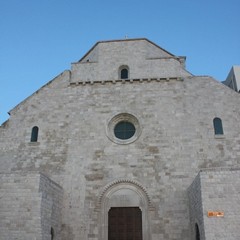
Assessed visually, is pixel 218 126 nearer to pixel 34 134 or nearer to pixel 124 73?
pixel 124 73

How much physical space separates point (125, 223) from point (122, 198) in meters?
1.05

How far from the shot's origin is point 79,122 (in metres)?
15.8

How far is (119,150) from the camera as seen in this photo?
1500 cm

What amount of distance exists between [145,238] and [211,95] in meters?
7.30

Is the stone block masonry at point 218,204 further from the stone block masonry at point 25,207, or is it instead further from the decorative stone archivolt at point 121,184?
the stone block masonry at point 25,207

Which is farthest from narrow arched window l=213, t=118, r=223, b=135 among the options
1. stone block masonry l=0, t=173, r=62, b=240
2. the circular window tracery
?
stone block masonry l=0, t=173, r=62, b=240

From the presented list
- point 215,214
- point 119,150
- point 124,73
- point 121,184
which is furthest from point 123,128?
point 215,214

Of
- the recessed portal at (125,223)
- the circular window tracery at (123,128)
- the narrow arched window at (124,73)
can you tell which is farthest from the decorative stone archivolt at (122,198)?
the narrow arched window at (124,73)

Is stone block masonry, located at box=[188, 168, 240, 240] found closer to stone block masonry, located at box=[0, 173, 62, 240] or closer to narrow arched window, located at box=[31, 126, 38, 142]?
stone block masonry, located at box=[0, 173, 62, 240]

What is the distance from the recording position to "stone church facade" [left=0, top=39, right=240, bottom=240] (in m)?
12.5

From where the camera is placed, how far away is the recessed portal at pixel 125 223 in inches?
542

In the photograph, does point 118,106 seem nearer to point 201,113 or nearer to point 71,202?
point 201,113

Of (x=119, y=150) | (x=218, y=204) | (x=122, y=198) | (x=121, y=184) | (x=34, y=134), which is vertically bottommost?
(x=218, y=204)

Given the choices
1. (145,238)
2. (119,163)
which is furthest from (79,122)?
(145,238)
